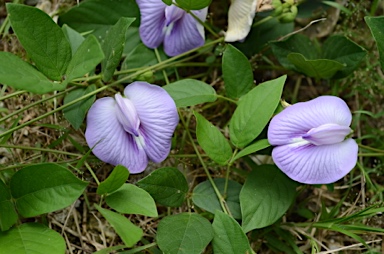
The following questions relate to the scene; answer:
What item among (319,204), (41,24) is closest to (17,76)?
(41,24)

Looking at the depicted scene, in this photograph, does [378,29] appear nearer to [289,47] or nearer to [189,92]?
[289,47]

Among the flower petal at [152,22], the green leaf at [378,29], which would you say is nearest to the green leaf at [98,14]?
the flower petal at [152,22]

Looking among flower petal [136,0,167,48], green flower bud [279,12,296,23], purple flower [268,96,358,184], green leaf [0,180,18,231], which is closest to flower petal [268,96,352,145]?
purple flower [268,96,358,184]

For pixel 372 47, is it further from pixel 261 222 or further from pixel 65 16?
pixel 65 16

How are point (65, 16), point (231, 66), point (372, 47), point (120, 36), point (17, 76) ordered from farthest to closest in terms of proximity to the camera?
point (372, 47) → point (65, 16) → point (231, 66) → point (120, 36) → point (17, 76)

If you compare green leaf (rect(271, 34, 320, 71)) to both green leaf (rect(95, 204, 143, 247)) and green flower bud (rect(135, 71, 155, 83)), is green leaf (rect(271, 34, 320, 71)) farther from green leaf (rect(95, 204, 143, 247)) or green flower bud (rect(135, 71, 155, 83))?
green leaf (rect(95, 204, 143, 247))

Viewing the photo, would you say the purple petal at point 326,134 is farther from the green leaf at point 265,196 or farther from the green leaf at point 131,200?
the green leaf at point 131,200
